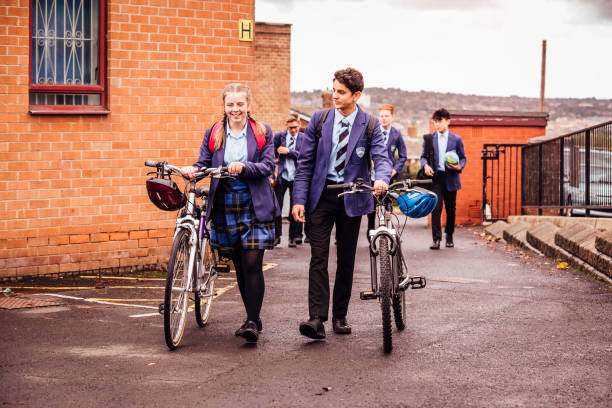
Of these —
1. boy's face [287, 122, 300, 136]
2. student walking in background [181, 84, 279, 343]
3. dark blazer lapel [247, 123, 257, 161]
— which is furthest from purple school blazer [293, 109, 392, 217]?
boy's face [287, 122, 300, 136]

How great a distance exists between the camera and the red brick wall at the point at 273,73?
120 feet

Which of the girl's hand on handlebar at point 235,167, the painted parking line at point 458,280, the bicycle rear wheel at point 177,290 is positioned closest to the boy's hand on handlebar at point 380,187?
the girl's hand on handlebar at point 235,167

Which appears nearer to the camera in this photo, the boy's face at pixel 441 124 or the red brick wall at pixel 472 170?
the boy's face at pixel 441 124

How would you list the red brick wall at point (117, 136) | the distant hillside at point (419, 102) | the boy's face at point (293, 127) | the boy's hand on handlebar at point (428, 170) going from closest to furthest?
the red brick wall at point (117, 136) → the boy's hand on handlebar at point (428, 170) → the boy's face at point (293, 127) → the distant hillside at point (419, 102)

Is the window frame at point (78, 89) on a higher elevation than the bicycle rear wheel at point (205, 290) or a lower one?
higher

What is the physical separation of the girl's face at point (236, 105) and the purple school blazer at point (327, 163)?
0.49 metres

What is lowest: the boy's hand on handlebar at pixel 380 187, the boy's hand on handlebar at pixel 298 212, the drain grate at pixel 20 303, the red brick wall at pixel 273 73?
the drain grate at pixel 20 303

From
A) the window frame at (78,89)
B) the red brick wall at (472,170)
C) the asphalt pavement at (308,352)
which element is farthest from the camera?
the red brick wall at (472,170)

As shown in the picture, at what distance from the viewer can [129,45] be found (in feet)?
30.6

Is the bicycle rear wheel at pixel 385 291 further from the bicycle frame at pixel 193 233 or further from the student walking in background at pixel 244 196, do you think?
the bicycle frame at pixel 193 233

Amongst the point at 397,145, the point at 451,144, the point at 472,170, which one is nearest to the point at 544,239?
the point at 451,144

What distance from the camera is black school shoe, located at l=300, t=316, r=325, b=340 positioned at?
19.0ft

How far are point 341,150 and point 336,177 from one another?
0.21 m

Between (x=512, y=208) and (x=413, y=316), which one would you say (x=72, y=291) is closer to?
(x=413, y=316)
